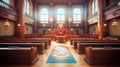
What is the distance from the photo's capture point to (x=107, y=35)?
49.8ft

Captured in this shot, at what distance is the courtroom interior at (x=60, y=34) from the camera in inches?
239

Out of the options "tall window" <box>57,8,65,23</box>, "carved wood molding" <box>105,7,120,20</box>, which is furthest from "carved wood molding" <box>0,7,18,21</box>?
"tall window" <box>57,8,65,23</box>

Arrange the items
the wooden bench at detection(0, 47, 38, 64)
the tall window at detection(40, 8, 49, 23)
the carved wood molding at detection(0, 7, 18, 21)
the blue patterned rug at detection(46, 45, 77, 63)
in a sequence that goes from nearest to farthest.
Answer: the wooden bench at detection(0, 47, 38, 64), the blue patterned rug at detection(46, 45, 77, 63), the carved wood molding at detection(0, 7, 18, 21), the tall window at detection(40, 8, 49, 23)

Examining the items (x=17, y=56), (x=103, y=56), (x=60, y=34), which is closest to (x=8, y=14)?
(x=17, y=56)

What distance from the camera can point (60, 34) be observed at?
2222 cm

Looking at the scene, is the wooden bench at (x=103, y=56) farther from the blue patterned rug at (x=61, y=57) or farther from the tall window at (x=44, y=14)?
the tall window at (x=44, y=14)

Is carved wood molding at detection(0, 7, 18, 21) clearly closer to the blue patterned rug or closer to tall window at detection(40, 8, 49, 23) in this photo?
the blue patterned rug

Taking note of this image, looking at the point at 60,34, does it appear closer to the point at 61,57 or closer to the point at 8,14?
the point at 8,14

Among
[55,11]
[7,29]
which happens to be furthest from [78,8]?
[7,29]

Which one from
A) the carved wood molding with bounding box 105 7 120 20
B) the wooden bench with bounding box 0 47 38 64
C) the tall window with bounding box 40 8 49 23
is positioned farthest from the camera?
the tall window with bounding box 40 8 49 23

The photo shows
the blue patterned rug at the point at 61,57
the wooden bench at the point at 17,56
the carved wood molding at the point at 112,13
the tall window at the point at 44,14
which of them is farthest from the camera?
the tall window at the point at 44,14

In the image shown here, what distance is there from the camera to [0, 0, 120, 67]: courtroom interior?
19.9 feet

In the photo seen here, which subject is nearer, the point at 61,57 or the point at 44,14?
the point at 61,57

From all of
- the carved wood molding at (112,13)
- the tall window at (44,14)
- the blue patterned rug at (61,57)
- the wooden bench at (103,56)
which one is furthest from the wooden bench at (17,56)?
the tall window at (44,14)
